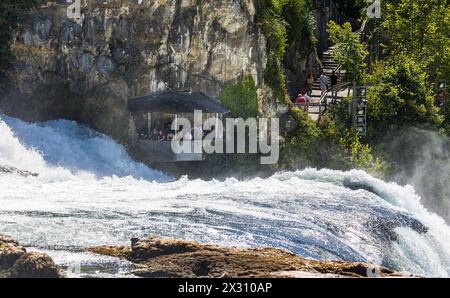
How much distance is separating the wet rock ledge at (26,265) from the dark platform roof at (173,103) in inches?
746

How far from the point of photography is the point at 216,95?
42.5 meters

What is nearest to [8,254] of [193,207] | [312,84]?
[193,207]

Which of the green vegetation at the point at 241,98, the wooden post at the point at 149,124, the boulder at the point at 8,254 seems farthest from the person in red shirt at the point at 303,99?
the boulder at the point at 8,254

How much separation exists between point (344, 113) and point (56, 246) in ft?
74.7

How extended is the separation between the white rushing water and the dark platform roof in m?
1.72

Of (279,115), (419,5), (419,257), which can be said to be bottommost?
(419,257)

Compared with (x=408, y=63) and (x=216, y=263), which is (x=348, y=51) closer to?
(x=408, y=63)

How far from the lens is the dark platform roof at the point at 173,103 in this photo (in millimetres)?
40344

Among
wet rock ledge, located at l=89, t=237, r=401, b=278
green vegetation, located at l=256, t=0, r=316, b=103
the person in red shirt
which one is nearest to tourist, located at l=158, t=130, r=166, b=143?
green vegetation, located at l=256, t=0, r=316, b=103

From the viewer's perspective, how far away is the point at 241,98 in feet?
140
